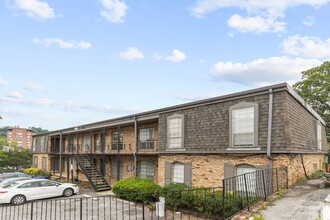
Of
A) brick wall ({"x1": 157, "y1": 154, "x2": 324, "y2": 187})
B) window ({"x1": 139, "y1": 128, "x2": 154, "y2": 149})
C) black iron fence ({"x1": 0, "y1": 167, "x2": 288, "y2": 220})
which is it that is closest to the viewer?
black iron fence ({"x1": 0, "y1": 167, "x2": 288, "y2": 220})

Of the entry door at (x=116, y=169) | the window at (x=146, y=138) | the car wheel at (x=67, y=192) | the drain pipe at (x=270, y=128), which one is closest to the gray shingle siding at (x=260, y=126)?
the drain pipe at (x=270, y=128)

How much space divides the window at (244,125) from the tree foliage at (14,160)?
45.9 metres

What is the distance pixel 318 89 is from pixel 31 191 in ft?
92.4

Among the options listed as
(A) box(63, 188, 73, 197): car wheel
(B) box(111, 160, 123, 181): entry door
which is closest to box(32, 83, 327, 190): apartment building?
(B) box(111, 160, 123, 181): entry door

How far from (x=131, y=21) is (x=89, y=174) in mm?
14888

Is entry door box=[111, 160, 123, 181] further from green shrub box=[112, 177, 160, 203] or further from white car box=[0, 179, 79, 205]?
green shrub box=[112, 177, 160, 203]

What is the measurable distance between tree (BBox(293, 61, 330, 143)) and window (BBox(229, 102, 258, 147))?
19893 millimetres

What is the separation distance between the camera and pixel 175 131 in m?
18.0

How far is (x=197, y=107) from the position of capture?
1677cm

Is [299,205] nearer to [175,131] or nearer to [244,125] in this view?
[244,125]

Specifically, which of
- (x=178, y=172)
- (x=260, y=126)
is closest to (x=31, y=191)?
(x=178, y=172)

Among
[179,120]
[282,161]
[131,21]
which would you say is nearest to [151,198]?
[179,120]

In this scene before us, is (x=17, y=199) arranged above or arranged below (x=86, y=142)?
below

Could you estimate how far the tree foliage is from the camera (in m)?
49.5
